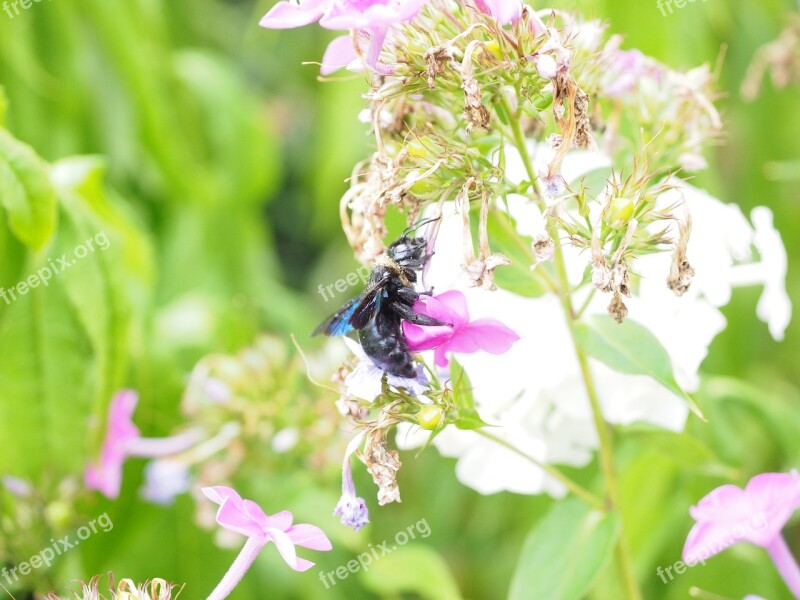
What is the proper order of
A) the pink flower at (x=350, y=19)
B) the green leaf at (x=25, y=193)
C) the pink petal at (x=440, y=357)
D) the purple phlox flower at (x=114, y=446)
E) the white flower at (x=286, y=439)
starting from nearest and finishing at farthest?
the pink flower at (x=350, y=19) → the pink petal at (x=440, y=357) → the green leaf at (x=25, y=193) → the purple phlox flower at (x=114, y=446) → the white flower at (x=286, y=439)

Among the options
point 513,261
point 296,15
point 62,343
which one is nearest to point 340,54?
point 296,15

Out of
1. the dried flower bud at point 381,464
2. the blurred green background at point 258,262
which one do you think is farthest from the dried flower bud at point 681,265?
the blurred green background at point 258,262

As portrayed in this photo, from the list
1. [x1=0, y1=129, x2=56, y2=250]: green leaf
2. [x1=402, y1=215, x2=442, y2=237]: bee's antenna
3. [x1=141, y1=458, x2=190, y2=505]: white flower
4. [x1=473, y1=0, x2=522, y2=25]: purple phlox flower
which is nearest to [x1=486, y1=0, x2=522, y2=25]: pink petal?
[x1=473, y1=0, x2=522, y2=25]: purple phlox flower

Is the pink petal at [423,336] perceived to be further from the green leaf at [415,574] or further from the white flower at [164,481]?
the white flower at [164,481]

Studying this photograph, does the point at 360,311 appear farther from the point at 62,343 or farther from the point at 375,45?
the point at 62,343

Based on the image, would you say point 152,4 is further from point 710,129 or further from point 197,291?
point 710,129

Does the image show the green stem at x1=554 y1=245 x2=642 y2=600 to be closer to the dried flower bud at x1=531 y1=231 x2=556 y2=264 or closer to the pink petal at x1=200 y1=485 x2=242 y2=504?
the dried flower bud at x1=531 y1=231 x2=556 y2=264
